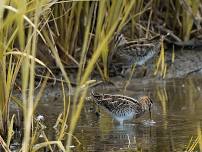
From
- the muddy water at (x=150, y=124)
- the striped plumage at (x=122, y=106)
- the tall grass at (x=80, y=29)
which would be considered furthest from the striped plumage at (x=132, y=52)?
the striped plumage at (x=122, y=106)

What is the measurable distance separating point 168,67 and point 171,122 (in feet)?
8.46

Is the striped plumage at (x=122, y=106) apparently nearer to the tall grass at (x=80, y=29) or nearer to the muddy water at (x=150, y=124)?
the muddy water at (x=150, y=124)

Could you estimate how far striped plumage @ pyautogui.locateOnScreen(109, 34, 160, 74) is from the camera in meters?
7.79

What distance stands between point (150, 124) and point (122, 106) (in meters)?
0.43

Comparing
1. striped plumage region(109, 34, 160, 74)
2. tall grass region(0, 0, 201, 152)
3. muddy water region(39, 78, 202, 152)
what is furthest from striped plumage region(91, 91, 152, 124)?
striped plumage region(109, 34, 160, 74)

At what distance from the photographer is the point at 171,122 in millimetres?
5695

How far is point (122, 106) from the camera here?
6.05 meters

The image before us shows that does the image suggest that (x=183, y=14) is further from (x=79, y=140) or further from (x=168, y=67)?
(x=79, y=140)

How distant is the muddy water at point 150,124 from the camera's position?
4918mm

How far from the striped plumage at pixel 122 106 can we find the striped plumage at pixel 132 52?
156 cm

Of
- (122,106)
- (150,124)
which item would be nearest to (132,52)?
(122,106)

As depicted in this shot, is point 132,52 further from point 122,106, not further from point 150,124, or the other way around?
point 150,124

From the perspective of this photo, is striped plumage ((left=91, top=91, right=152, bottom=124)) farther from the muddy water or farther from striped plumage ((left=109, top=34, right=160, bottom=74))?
striped plumage ((left=109, top=34, right=160, bottom=74))

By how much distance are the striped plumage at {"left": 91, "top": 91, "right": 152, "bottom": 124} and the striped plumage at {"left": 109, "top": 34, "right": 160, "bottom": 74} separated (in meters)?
1.56
